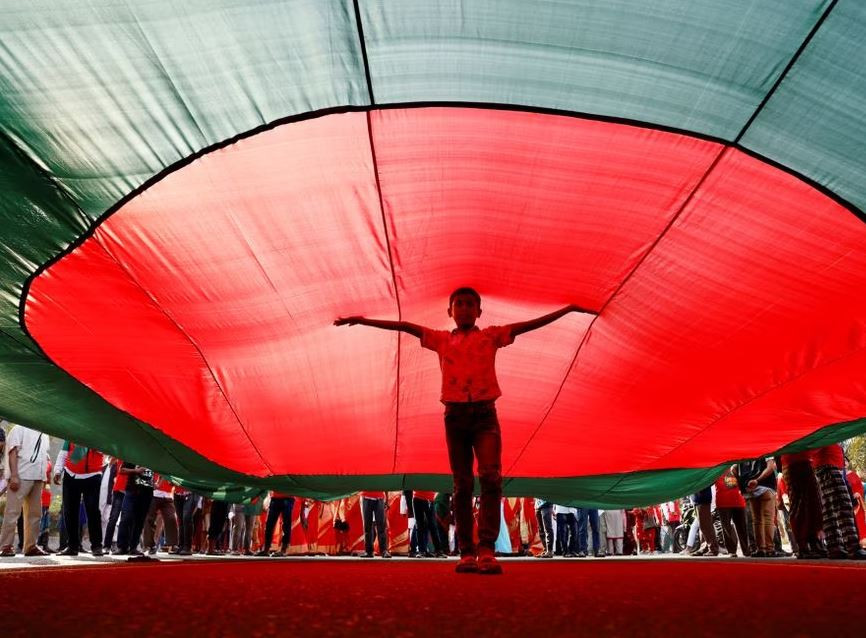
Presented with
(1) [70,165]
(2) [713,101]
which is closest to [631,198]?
(2) [713,101]

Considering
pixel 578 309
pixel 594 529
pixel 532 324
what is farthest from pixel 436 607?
pixel 594 529

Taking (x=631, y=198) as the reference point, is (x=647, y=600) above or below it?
below

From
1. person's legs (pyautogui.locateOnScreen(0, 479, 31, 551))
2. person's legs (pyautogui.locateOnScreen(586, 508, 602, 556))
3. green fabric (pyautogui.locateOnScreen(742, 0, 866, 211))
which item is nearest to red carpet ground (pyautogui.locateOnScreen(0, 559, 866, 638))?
green fabric (pyautogui.locateOnScreen(742, 0, 866, 211))

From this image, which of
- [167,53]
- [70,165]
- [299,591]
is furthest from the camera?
[70,165]

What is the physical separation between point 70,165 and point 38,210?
1.29 feet

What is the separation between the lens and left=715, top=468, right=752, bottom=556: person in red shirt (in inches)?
304

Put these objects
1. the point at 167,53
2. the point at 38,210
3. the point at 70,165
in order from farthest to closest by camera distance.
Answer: the point at 38,210
the point at 70,165
the point at 167,53

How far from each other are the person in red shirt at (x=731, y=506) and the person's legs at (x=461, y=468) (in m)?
4.70

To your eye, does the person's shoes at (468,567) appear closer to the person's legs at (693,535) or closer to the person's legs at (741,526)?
the person's legs at (741,526)

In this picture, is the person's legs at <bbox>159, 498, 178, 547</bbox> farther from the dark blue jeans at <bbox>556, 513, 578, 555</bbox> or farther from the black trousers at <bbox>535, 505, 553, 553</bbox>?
the dark blue jeans at <bbox>556, 513, 578, 555</bbox>

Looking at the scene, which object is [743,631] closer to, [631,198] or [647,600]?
[647,600]

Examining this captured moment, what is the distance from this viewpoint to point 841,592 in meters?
2.54

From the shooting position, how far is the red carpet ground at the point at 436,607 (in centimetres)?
168

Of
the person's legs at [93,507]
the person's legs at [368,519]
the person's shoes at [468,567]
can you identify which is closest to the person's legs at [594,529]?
the person's legs at [368,519]
